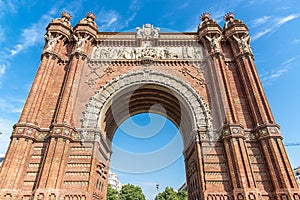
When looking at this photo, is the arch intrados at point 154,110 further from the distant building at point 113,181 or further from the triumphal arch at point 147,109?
the distant building at point 113,181

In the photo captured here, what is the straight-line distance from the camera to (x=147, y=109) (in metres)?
18.1

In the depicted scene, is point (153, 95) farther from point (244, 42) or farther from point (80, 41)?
point (244, 42)

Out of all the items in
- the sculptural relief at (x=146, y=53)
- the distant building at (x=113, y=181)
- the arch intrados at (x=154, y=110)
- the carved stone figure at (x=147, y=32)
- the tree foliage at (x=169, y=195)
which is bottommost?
the tree foliage at (x=169, y=195)

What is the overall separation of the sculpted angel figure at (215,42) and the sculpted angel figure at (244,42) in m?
1.48

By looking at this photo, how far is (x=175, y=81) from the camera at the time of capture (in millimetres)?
14594

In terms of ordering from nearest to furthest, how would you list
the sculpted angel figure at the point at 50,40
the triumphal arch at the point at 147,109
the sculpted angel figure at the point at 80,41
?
the triumphal arch at the point at 147,109 → the sculpted angel figure at the point at 50,40 → the sculpted angel figure at the point at 80,41

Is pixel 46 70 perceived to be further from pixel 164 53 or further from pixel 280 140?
pixel 280 140

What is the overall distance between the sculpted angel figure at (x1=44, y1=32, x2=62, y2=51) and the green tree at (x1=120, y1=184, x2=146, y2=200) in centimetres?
4618

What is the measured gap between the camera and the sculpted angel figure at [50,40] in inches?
592

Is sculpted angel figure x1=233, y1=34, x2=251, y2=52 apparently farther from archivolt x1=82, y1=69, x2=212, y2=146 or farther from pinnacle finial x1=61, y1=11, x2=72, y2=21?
pinnacle finial x1=61, y1=11, x2=72, y2=21

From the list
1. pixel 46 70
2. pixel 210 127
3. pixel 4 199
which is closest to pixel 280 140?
pixel 210 127

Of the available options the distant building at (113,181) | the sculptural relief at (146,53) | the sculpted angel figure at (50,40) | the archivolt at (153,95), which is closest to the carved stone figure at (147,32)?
the sculptural relief at (146,53)

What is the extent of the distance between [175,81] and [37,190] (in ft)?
36.5

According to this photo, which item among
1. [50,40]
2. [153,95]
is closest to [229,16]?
[153,95]
